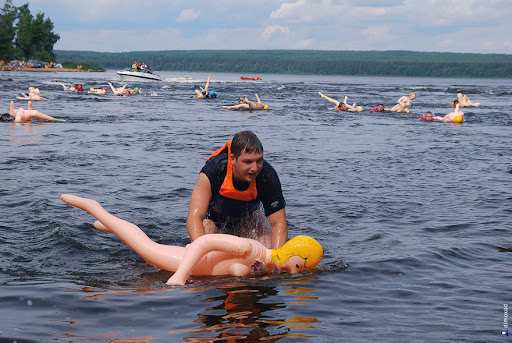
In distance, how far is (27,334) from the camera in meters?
4.52

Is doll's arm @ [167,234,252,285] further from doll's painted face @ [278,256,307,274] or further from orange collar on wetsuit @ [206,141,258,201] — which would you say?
orange collar on wetsuit @ [206,141,258,201]

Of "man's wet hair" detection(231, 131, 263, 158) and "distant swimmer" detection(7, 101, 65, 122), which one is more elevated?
"man's wet hair" detection(231, 131, 263, 158)

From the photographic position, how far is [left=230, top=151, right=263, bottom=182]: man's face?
605 centimetres

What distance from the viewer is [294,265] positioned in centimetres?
619

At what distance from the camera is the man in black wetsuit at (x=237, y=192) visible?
20.1ft

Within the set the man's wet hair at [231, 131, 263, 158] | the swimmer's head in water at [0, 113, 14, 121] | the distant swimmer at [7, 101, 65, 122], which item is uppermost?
the man's wet hair at [231, 131, 263, 158]

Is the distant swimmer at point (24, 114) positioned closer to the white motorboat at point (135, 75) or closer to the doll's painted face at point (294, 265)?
the doll's painted face at point (294, 265)

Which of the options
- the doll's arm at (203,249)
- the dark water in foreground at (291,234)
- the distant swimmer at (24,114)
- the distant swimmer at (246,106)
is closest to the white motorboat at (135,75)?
the distant swimmer at (246,106)

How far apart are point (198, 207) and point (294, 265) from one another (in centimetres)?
120

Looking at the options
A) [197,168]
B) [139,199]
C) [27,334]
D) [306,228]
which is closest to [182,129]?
[197,168]

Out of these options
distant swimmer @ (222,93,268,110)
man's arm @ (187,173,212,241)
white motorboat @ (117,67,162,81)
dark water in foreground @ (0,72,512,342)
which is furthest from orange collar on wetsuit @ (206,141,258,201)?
white motorboat @ (117,67,162,81)

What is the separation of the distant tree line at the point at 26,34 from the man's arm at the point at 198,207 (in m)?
121

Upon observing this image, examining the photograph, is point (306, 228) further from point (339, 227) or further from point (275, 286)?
point (275, 286)

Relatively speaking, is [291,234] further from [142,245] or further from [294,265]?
[142,245]
